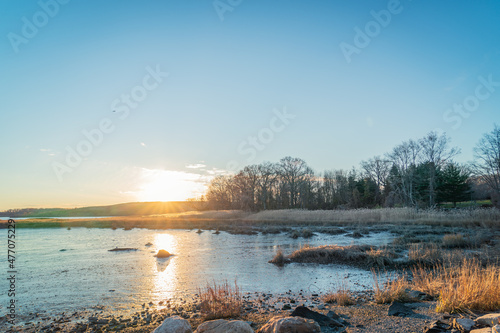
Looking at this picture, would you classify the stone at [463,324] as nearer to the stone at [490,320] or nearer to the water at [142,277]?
the stone at [490,320]

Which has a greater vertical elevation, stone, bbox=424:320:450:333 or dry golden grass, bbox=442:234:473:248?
stone, bbox=424:320:450:333

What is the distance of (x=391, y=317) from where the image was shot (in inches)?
247

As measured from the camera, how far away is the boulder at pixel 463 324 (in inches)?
193

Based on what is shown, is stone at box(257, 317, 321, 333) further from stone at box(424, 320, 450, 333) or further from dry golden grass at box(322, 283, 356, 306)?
dry golden grass at box(322, 283, 356, 306)

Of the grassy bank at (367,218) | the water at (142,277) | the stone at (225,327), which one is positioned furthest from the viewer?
the grassy bank at (367,218)

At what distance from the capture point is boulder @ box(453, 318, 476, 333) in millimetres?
4895

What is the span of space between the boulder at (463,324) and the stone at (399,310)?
125cm

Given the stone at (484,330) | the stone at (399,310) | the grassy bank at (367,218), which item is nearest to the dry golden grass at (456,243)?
the grassy bank at (367,218)

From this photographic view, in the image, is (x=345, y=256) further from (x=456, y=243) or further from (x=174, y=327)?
(x=174, y=327)

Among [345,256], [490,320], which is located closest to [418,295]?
[490,320]

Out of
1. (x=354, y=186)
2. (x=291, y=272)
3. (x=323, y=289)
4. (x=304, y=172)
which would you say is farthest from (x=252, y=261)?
(x=354, y=186)

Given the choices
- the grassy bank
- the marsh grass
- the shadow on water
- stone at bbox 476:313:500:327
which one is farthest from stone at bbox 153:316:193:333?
the grassy bank

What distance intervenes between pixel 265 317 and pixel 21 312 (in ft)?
22.7

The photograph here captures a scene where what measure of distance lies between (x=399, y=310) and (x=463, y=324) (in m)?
1.58
